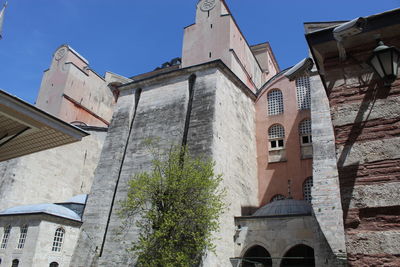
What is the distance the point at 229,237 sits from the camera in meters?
14.8

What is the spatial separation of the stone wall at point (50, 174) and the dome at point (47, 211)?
2.10 meters

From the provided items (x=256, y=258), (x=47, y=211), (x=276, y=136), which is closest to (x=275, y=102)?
(x=276, y=136)

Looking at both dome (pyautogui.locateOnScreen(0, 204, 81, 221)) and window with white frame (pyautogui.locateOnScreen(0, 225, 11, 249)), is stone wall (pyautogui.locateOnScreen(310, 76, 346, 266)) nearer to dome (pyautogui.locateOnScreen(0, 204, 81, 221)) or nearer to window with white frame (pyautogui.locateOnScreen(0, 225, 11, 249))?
dome (pyautogui.locateOnScreen(0, 204, 81, 221))

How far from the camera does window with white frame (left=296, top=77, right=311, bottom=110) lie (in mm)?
19000

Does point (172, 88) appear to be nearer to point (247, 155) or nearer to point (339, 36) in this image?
point (247, 155)

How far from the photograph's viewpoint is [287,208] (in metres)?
15.3

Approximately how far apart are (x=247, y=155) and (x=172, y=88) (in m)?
5.38

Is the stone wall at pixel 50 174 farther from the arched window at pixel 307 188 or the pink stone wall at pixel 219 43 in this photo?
the arched window at pixel 307 188

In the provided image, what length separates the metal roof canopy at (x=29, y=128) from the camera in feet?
17.1

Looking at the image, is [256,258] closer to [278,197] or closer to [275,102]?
[278,197]

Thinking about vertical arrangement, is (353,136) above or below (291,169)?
below

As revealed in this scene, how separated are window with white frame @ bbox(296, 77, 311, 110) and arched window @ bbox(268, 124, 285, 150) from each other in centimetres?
162

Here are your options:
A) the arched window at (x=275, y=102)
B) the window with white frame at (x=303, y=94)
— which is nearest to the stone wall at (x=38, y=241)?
the arched window at (x=275, y=102)

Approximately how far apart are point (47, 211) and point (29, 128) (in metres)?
11.7
